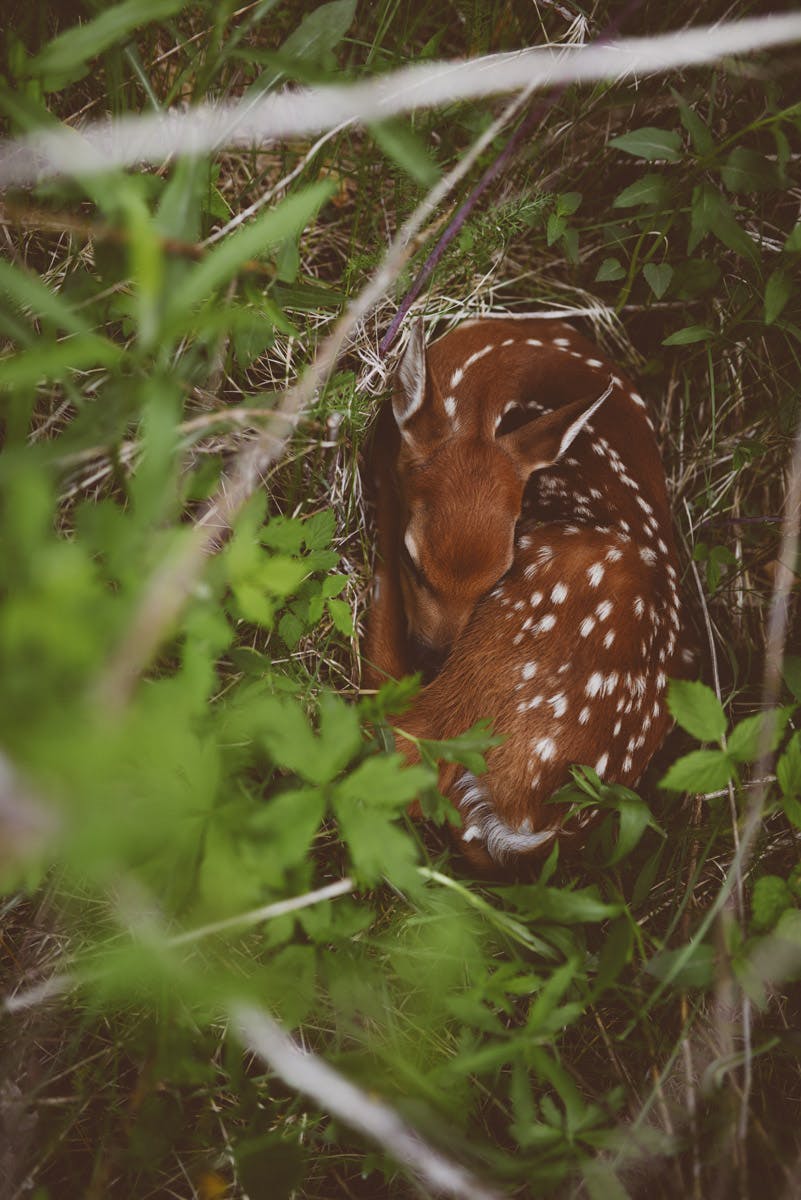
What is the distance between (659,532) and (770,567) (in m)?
0.52

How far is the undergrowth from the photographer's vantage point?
1.04 m

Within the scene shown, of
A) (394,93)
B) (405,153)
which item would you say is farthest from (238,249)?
(394,93)

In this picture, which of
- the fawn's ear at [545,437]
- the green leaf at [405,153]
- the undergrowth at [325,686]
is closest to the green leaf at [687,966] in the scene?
the undergrowth at [325,686]

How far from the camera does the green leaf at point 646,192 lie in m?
2.00

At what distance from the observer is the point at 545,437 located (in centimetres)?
207

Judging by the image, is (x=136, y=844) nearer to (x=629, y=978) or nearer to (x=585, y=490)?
(x=629, y=978)

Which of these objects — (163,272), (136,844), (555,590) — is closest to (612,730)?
(555,590)

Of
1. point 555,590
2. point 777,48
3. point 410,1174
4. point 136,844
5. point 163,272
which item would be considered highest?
point 163,272

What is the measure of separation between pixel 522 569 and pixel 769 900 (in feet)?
3.33

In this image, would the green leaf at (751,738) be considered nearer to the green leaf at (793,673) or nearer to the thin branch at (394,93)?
the green leaf at (793,673)

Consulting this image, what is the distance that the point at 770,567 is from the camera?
2469mm

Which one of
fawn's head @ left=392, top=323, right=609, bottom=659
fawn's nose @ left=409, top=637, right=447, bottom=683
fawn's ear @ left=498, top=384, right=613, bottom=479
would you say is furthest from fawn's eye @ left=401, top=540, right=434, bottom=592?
fawn's ear @ left=498, top=384, right=613, bottom=479

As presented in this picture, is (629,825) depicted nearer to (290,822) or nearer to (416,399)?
(290,822)

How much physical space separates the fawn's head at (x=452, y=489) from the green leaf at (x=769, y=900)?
954mm
